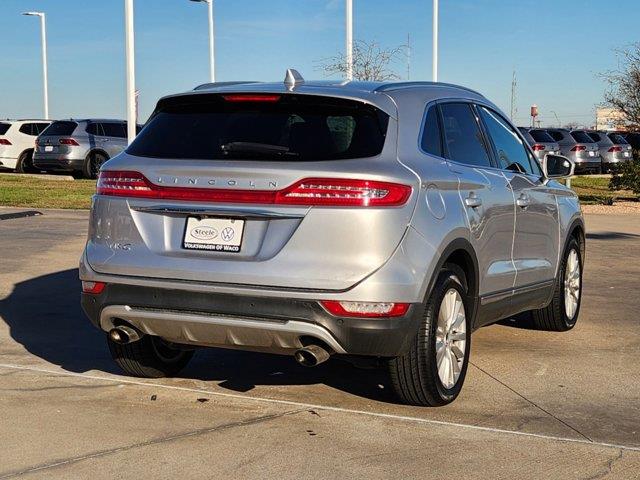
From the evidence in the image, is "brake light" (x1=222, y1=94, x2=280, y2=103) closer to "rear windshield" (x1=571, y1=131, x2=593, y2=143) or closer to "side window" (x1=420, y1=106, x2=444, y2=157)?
"side window" (x1=420, y1=106, x2=444, y2=157)

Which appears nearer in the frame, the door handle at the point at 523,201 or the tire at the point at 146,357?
the tire at the point at 146,357

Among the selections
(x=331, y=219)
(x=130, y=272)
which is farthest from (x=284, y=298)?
(x=130, y=272)

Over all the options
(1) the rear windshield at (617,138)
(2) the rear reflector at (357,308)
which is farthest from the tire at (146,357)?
(1) the rear windshield at (617,138)

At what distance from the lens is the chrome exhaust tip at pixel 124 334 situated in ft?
18.9

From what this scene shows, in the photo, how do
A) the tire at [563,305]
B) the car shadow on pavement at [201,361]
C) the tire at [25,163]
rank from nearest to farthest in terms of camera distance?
1. the car shadow on pavement at [201,361]
2. the tire at [563,305]
3. the tire at [25,163]

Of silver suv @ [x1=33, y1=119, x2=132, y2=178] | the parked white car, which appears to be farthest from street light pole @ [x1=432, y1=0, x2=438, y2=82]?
the parked white car

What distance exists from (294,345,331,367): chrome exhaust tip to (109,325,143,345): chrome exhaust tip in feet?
3.02

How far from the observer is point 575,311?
337 inches

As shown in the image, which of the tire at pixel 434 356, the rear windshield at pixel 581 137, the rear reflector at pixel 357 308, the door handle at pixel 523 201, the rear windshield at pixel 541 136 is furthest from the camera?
the rear windshield at pixel 581 137

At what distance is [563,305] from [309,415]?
317cm

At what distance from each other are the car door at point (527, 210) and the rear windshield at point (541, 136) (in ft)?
99.6

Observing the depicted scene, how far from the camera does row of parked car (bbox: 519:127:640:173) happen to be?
124 feet

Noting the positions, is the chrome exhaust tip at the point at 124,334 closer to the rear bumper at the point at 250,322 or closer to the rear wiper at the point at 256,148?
the rear bumper at the point at 250,322

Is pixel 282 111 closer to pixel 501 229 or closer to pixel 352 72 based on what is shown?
pixel 501 229
